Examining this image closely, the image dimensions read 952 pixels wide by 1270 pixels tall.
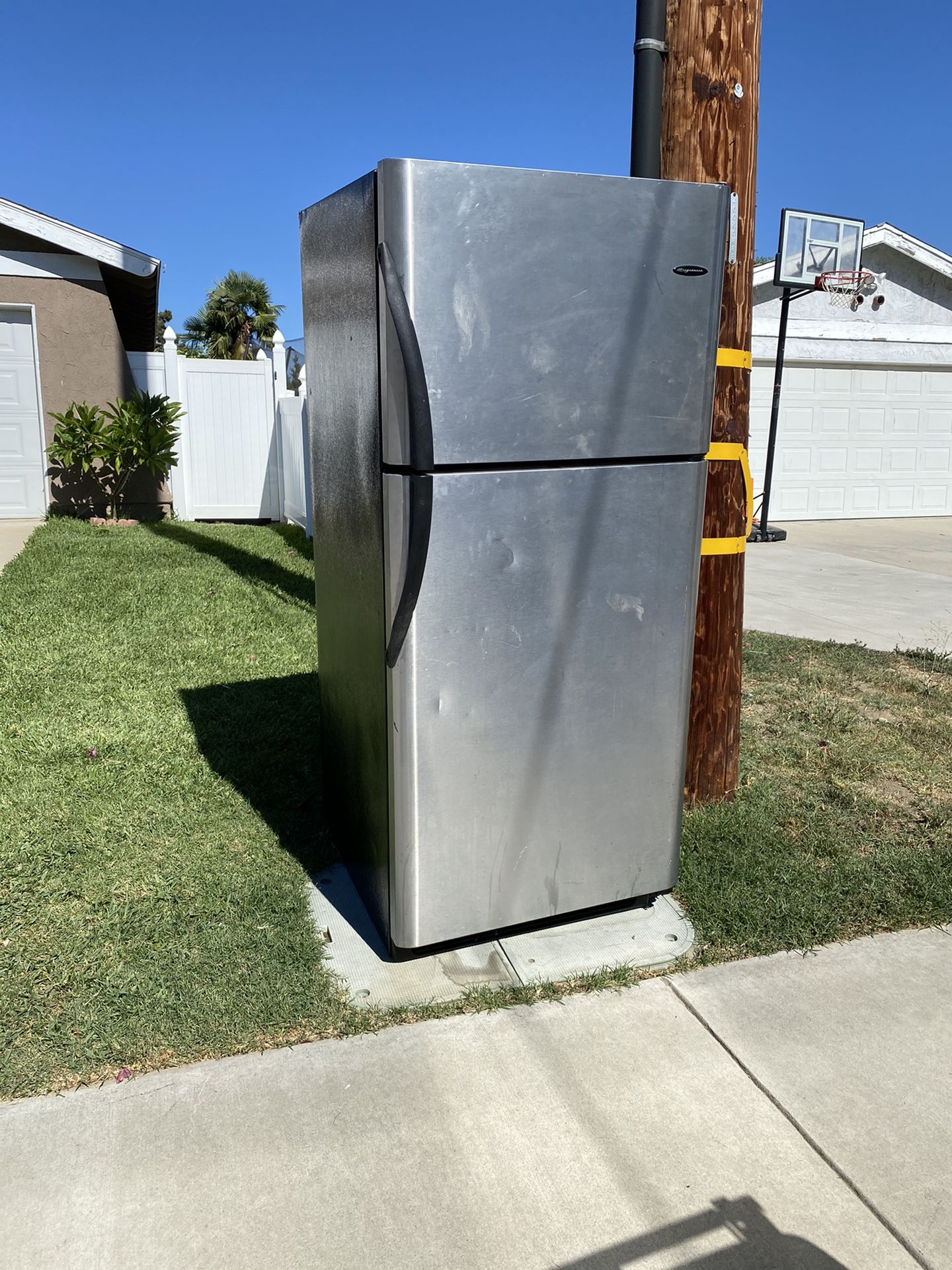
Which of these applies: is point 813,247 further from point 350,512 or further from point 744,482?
point 350,512

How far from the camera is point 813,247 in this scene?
1303 centimetres

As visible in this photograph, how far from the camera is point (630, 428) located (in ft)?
8.92

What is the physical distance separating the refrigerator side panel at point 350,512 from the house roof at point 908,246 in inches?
501

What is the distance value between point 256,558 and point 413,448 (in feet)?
22.9

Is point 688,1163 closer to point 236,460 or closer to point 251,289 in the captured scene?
point 236,460

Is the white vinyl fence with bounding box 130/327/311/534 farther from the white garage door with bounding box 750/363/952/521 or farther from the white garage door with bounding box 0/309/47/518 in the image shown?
the white garage door with bounding box 750/363/952/521

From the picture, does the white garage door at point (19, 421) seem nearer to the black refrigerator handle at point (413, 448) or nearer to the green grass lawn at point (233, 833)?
the green grass lawn at point (233, 833)

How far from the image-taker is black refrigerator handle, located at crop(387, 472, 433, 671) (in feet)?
8.08

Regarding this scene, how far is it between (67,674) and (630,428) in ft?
12.4

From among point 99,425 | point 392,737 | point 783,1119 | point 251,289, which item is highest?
point 251,289

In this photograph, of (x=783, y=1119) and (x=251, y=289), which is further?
(x=251, y=289)

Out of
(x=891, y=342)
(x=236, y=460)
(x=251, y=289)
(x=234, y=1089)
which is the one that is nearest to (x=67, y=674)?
(x=234, y=1089)

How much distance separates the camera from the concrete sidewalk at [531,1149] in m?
1.94

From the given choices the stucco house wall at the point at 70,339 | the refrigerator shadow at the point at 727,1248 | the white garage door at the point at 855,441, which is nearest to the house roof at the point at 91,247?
the stucco house wall at the point at 70,339
